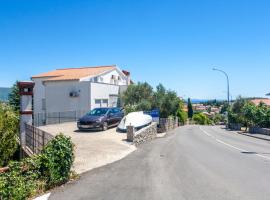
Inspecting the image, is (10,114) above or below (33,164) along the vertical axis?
above

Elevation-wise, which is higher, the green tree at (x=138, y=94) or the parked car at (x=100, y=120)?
the green tree at (x=138, y=94)

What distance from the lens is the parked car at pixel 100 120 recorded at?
23.0 meters

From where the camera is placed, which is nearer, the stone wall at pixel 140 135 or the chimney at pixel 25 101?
the chimney at pixel 25 101

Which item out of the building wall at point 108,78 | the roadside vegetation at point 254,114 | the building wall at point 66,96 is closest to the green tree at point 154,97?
the building wall at point 108,78

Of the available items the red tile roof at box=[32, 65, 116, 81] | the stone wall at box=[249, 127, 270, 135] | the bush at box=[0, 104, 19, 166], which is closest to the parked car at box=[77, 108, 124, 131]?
the bush at box=[0, 104, 19, 166]

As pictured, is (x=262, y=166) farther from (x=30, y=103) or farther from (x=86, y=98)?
(x=86, y=98)

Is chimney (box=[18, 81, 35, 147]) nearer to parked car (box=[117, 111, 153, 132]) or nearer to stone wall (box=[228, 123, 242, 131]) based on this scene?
parked car (box=[117, 111, 153, 132])

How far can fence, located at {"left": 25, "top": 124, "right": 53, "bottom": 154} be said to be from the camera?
11289 mm

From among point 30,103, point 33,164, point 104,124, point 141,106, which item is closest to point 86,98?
point 141,106

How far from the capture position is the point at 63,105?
35.4m

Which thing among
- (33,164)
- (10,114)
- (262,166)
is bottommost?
(262,166)

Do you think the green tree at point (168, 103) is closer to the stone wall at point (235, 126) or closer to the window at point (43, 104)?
the stone wall at point (235, 126)

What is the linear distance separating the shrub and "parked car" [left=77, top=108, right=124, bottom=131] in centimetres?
1364

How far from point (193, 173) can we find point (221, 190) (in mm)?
2207
